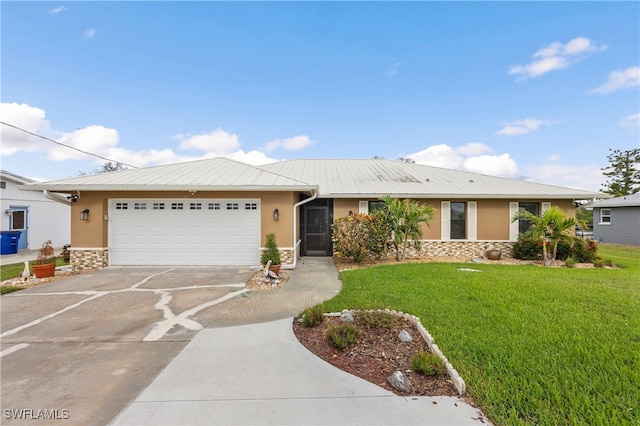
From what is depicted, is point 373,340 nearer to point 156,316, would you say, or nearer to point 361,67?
point 156,316

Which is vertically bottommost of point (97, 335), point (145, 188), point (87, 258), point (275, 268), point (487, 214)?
point (97, 335)

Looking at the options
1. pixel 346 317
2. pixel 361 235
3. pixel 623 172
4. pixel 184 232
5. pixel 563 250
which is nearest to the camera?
pixel 346 317

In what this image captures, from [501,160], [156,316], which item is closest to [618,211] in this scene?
[501,160]

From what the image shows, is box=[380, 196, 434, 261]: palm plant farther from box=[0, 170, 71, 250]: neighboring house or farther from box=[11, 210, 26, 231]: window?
box=[11, 210, 26, 231]: window

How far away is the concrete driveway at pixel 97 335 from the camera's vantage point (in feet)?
8.49

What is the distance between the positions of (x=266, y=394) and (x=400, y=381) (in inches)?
53.2

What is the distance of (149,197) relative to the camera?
9.03m

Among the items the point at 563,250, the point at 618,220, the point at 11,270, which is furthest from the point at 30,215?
the point at 618,220

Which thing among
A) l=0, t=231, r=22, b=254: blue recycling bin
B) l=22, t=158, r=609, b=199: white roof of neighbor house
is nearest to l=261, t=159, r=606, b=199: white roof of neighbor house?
l=22, t=158, r=609, b=199: white roof of neighbor house

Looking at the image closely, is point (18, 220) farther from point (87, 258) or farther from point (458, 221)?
point (458, 221)

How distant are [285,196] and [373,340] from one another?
6086 mm

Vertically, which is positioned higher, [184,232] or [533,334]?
[184,232]

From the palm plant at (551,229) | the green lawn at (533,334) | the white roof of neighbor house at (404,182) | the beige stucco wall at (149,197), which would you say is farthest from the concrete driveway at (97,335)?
the palm plant at (551,229)

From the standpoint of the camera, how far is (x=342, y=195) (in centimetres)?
1066
